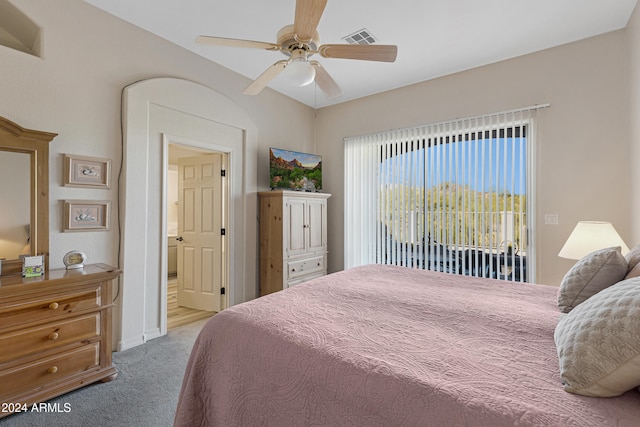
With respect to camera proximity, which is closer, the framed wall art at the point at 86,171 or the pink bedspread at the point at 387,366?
the pink bedspread at the point at 387,366

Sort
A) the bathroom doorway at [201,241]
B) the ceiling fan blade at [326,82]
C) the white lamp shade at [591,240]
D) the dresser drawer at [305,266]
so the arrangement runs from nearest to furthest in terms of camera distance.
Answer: the ceiling fan blade at [326,82]
the white lamp shade at [591,240]
the bathroom doorway at [201,241]
the dresser drawer at [305,266]

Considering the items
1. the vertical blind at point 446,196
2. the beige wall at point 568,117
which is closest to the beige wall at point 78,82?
the vertical blind at point 446,196

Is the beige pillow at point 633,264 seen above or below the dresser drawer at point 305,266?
above

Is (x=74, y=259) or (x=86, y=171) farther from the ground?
(x=86, y=171)

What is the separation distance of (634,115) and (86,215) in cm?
469

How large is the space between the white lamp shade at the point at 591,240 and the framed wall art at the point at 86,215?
156 inches

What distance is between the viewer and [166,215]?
3.04 meters

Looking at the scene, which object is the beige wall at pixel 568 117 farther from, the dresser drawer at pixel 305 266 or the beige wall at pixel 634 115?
the dresser drawer at pixel 305 266

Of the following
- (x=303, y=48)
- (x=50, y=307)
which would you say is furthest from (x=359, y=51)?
(x=50, y=307)

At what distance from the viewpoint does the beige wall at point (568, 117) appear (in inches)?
108

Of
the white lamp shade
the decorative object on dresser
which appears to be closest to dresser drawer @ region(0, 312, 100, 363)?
the decorative object on dresser

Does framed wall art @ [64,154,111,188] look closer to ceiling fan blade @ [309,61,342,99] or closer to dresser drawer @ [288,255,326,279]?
ceiling fan blade @ [309,61,342,99]

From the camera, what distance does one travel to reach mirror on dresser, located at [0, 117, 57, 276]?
6.72 ft

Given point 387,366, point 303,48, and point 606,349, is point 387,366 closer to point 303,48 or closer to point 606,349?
point 606,349
